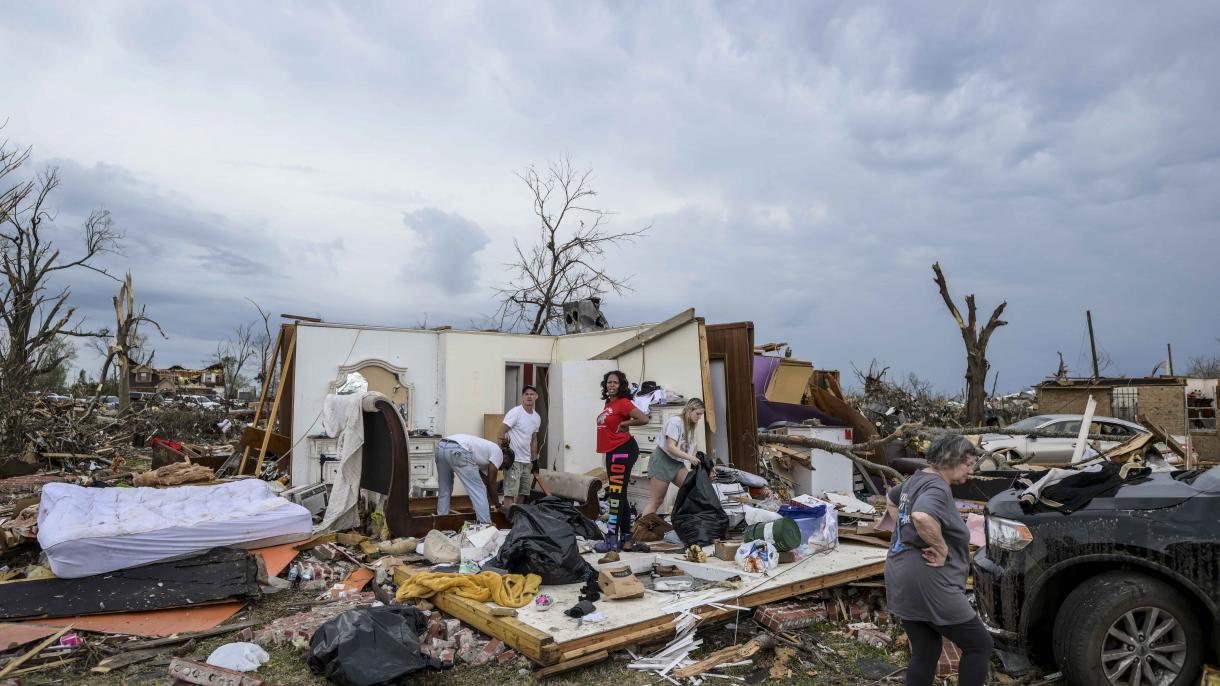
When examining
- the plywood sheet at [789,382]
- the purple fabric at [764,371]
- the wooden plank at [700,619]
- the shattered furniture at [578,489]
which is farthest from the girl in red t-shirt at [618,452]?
the plywood sheet at [789,382]

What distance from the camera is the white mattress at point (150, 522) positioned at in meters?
5.89

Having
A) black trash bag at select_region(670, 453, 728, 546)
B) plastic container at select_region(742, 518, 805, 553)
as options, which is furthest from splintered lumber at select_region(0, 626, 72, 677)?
plastic container at select_region(742, 518, 805, 553)

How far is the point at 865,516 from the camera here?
9.37 meters

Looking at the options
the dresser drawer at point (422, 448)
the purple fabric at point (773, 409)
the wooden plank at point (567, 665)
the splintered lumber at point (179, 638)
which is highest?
the purple fabric at point (773, 409)

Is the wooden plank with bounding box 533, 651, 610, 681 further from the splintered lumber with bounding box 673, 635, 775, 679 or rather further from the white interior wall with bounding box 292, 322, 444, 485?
the white interior wall with bounding box 292, 322, 444, 485

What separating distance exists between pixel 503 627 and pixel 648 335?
6.32 metres

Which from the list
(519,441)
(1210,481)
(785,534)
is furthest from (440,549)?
(1210,481)

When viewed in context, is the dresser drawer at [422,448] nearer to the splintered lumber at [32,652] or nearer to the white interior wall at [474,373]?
the white interior wall at [474,373]

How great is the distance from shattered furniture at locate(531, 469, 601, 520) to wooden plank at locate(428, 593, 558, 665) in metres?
3.12

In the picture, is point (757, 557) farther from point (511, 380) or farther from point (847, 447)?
point (511, 380)

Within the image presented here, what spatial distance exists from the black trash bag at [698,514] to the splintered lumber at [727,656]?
2.11m

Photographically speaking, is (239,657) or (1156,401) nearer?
(239,657)

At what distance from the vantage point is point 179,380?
115 ft

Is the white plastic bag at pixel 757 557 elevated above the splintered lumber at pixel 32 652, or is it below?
above
